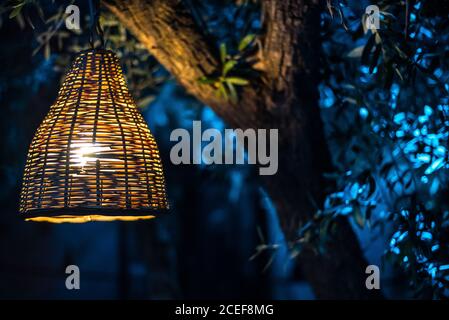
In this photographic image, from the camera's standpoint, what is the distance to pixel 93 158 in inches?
73.9

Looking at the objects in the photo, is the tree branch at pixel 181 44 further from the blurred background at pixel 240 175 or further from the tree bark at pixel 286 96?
the blurred background at pixel 240 175

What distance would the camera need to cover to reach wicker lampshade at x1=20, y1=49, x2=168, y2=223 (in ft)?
6.08

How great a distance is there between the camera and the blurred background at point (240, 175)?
2.59m

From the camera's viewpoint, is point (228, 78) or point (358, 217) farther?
point (228, 78)

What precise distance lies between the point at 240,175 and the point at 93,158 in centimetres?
492

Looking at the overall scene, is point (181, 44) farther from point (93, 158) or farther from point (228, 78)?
point (93, 158)

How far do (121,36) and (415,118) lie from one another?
1.70m

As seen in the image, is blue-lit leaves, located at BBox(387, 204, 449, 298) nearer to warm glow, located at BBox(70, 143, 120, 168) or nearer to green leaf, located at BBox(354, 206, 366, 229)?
green leaf, located at BBox(354, 206, 366, 229)

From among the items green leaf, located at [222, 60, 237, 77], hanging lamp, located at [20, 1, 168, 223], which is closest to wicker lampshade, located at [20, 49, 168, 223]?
hanging lamp, located at [20, 1, 168, 223]

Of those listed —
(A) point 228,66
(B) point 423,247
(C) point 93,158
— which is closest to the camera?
(C) point 93,158

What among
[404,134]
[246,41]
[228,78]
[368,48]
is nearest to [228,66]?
[228,78]

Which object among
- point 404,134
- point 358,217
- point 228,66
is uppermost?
point 228,66

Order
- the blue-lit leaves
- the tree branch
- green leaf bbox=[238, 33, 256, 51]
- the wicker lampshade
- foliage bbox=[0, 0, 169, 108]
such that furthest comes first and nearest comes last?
foliage bbox=[0, 0, 169, 108] < green leaf bbox=[238, 33, 256, 51] < the tree branch < the blue-lit leaves < the wicker lampshade

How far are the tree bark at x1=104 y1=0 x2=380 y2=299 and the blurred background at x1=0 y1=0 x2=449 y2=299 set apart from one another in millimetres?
129
